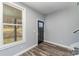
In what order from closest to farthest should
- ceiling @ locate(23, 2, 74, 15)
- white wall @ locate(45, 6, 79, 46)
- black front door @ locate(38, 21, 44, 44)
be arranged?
ceiling @ locate(23, 2, 74, 15), white wall @ locate(45, 6, 79, 46), black front door @ locate(38, 21, 44, 44)

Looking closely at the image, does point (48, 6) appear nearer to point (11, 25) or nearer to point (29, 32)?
point (29, 32)

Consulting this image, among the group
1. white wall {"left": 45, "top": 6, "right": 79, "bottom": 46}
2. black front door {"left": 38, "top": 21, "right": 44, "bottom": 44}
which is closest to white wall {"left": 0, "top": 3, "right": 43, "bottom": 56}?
→ black front door {"left": 38, "top": 21, "right": 44, "bottom": 44}

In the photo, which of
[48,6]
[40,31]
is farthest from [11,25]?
[48,6]

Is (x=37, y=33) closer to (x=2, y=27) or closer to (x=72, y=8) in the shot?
(x=2, y=27)

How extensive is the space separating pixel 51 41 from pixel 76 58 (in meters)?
0.75

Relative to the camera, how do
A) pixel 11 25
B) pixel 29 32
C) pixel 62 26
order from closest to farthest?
pixel 11 25 < pixel 29 32 < pixel 62 26

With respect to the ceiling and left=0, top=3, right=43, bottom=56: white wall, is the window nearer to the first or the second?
left=0, top=3, right=43, bottom=56: white wall

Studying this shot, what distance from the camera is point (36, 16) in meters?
1.53

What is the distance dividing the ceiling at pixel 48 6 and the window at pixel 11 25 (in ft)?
0.76

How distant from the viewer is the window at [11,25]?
127cm

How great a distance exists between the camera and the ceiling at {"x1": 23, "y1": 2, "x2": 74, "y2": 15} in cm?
124

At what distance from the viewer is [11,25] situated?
127 cm

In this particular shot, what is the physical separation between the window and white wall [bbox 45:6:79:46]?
0.52m

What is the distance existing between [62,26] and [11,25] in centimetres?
94
